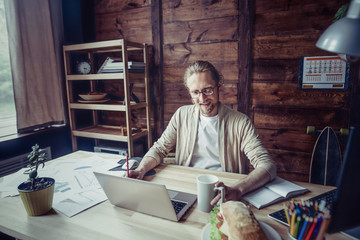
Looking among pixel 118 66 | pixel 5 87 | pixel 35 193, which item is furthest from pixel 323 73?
pixel 5 87

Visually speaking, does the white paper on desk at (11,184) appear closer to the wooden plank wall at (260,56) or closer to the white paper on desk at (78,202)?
the white paper on desk at (78,202)

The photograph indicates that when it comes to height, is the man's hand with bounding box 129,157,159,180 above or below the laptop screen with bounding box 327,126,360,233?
below

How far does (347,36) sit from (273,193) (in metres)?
0.68

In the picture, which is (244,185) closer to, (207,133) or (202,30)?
(207,133)

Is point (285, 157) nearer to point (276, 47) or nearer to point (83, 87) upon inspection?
point (276, 47)

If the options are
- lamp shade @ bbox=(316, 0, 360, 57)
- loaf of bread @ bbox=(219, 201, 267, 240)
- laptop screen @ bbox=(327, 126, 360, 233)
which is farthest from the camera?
lamp shade @ bbox=(316, 0, 360, 57)

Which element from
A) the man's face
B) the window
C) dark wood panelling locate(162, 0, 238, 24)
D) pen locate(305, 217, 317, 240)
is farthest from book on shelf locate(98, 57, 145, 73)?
pen locate(305, 217, 317, 240)

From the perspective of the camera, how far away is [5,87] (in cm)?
222

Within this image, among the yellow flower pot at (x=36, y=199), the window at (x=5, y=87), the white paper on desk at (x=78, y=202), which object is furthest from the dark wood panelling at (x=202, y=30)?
the yellow flower pot at (x=36, y=199)

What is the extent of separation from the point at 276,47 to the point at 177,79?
105cm

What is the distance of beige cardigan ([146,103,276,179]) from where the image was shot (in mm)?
1522

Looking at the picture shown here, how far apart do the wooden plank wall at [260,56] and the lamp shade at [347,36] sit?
55.0 inches

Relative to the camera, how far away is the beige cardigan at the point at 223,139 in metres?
1.52

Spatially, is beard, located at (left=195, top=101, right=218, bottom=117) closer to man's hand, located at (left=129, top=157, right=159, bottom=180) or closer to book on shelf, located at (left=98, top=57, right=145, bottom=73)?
man's hand, located at (left=129, top=157, right=159, bottom=180)
